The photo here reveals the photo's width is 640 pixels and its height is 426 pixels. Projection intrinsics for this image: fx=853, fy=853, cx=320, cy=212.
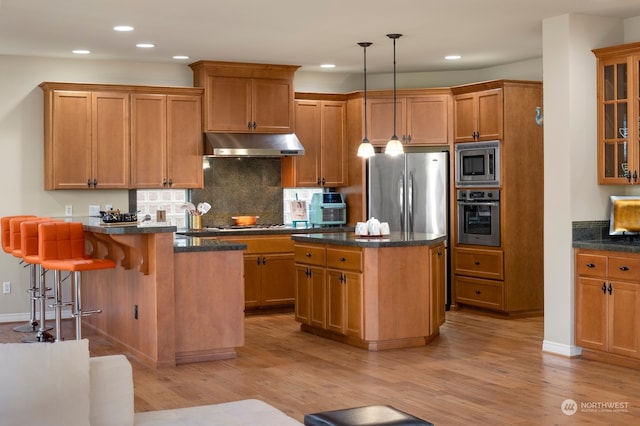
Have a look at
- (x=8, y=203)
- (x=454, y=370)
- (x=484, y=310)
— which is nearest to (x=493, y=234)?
(x=484, y=310)

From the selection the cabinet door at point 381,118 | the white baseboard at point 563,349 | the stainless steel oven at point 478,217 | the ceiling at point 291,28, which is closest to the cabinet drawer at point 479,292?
the stainless steel oven at point 478,217

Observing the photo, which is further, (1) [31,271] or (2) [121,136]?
(2) [121,136]

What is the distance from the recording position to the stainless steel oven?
867 cm

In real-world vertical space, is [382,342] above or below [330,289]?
below

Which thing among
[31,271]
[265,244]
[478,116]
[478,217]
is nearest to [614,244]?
[478,217]

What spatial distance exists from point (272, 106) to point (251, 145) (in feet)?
1.67

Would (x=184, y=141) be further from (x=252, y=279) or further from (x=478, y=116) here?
(x=478, y=116)

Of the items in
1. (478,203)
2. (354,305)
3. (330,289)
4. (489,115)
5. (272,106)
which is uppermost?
(272,106)

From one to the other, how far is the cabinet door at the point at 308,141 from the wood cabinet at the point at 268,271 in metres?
0.85

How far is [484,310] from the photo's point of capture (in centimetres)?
894

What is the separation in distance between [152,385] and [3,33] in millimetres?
3485

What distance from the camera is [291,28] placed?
718cm

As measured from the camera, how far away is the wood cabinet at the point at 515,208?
28.2 feet

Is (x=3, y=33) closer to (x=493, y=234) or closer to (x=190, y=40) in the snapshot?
(x=190, y=40)
